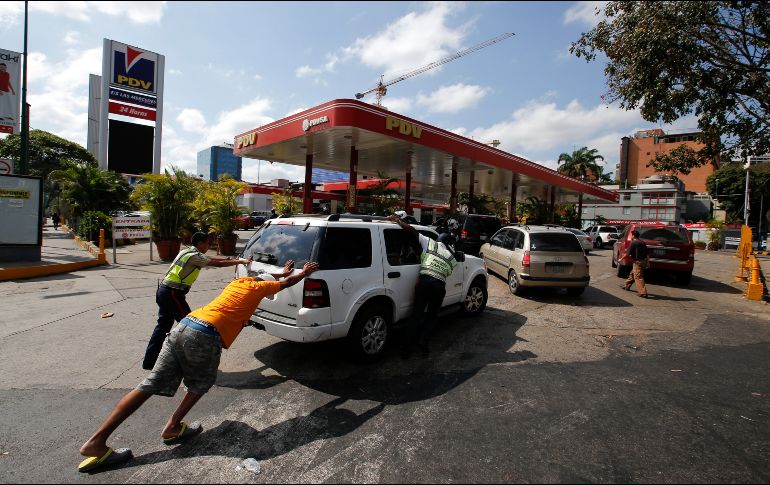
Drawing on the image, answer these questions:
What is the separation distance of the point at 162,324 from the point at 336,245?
7.27 feet

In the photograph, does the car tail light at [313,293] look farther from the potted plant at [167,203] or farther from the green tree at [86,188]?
the green tree at [86,188]

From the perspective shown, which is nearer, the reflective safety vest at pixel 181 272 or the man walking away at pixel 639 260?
the reflective safety vest at pixel 181 272

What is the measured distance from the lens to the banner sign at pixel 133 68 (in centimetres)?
2800

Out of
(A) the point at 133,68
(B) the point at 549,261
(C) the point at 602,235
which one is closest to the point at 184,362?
(B) the point at 549,261

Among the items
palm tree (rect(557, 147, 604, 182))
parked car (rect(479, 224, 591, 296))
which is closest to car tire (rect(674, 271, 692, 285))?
parked car (rect(479, 224, 591, 296))

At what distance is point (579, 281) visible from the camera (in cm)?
880

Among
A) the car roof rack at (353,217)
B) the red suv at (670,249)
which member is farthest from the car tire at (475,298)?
the red suv at (670,249)

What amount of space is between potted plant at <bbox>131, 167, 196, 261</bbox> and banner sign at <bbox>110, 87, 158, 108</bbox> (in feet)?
64.7

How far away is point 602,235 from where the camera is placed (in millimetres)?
28547

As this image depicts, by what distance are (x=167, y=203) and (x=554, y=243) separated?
1196 centimetres

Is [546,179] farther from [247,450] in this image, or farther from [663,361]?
[247,450]

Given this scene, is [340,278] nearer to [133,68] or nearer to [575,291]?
[575,291]

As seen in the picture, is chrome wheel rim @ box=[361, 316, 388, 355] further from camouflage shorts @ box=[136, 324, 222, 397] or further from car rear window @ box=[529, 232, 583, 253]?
car rear window @ box=[529, 232, 583, 253]

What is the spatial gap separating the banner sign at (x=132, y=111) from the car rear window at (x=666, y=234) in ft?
106
